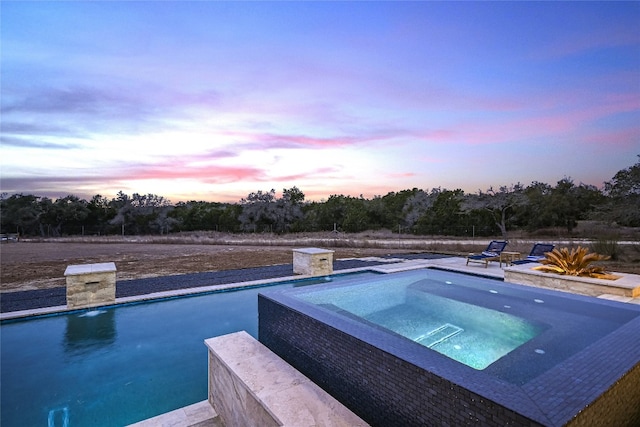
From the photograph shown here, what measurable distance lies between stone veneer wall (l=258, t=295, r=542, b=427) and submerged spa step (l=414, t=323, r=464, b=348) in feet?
4.53

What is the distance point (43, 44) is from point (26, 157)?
585 centimetres

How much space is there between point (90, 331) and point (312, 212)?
26.2 metres

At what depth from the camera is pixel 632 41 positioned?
8.20m

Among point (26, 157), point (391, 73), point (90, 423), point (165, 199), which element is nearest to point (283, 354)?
point (90, 423)

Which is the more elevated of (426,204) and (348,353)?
(426,204)

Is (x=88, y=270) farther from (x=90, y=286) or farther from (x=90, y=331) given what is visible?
(x=90, y=331)

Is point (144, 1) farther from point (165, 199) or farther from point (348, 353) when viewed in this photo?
point (165, 199)

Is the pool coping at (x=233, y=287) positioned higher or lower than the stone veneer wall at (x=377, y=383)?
lower

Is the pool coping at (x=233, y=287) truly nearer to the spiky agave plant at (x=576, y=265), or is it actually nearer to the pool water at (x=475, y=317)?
the spiky agave plant at (x=576, y=265)

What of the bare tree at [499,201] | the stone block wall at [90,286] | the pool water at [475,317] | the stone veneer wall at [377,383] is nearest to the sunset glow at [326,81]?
the stone block wall at [90,286]

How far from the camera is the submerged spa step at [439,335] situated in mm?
3543

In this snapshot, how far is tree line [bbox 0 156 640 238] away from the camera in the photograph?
23672 millimetres

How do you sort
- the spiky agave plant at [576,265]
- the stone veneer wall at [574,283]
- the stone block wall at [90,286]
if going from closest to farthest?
the stone veneer wall at [574,283] → the stone block wall at [90,286] → the spiky agave plant at [576,265]

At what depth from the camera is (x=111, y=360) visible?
3971 mm
